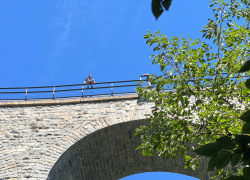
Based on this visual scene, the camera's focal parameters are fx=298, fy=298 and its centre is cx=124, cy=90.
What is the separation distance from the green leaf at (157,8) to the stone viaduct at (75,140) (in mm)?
8777

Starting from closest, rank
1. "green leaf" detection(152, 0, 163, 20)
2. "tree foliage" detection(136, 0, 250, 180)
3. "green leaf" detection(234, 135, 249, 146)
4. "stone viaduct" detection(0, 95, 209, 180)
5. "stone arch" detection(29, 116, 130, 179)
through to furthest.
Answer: "green leaf" detection(152, 0, 163, 20), "green leaf" detection(234, 135, 249, 146), "tree foliage" detection(136, 0, 250, 180), "stone arch" detection(29, 116, 130, 179), "stone viaduct" detection(0, 95, 209, 180)

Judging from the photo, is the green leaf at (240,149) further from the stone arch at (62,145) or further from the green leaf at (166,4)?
the stone arch at (62,145)

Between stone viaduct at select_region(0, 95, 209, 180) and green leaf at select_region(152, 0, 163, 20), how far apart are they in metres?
8.78

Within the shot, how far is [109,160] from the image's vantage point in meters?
11.4

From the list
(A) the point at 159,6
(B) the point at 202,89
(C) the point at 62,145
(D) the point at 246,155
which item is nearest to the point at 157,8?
(A) the point at 159,6

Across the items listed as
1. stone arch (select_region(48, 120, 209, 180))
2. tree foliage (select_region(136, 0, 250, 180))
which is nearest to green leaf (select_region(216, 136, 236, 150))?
tree foliage (select_region(136, 0, 250, 180))

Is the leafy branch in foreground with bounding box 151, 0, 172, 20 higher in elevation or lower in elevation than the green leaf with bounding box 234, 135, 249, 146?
higher

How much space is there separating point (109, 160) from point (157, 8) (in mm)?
10509

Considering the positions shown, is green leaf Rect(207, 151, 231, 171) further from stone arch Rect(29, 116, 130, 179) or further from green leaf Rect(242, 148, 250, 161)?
stone arch Rect(29, 116, 130, 179)

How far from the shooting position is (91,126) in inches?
412

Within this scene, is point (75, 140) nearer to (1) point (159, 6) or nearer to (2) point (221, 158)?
(2) point (221, 158)

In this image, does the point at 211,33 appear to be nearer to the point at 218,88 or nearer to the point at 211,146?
the point at 218,88

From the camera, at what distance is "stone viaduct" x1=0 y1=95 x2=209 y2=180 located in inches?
381

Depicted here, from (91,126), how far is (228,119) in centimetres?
558
